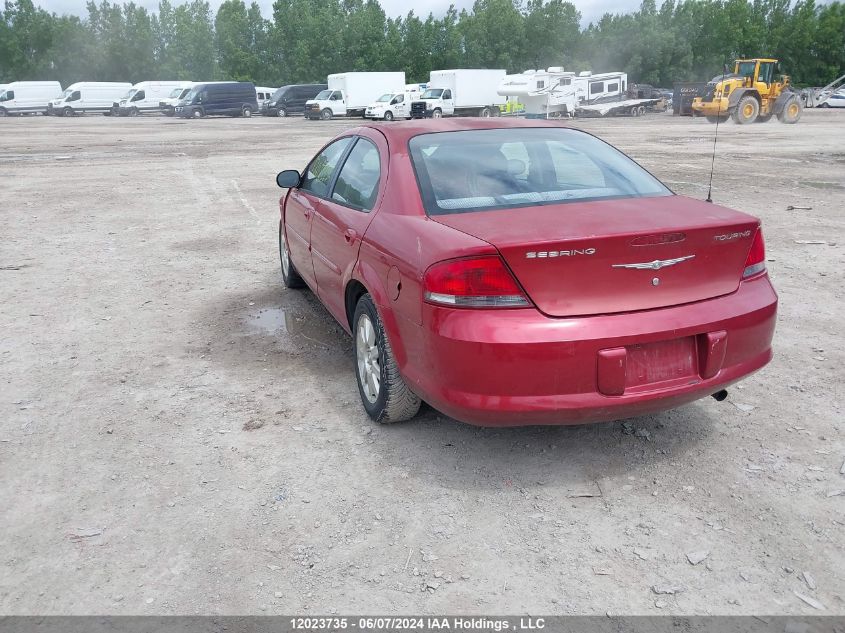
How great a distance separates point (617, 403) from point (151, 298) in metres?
4.74

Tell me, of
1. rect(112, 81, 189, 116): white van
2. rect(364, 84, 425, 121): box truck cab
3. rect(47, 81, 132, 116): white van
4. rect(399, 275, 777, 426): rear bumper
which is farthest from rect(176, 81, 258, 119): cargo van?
rect(399, 275, 777, 426): rear bumper

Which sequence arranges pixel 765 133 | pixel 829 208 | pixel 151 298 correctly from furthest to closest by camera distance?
pixel 765 133 < pixel 829 208 < pixel 151 298

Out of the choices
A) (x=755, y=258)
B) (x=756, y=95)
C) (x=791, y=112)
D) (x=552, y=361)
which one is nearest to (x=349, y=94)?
(x=756, y=95)

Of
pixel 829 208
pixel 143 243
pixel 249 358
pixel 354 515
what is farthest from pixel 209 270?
pixel 829 208

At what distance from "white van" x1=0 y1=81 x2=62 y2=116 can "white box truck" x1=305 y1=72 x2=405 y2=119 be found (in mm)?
22406

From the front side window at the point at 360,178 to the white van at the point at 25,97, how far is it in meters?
57.9

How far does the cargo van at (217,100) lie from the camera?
158ft

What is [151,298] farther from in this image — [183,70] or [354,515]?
[183,70]

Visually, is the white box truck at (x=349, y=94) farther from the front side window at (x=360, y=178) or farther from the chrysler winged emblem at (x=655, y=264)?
the chrysler winged emblem at (x=655, y=264)

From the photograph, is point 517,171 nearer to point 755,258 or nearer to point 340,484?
point 755,258

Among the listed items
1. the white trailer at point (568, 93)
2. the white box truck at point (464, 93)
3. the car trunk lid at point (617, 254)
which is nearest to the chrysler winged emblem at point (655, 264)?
the car trunk lid at point (617, 254)

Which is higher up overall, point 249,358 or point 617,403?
point 617,403

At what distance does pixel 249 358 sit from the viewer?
515cm

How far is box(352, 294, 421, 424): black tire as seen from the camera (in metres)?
3.81
